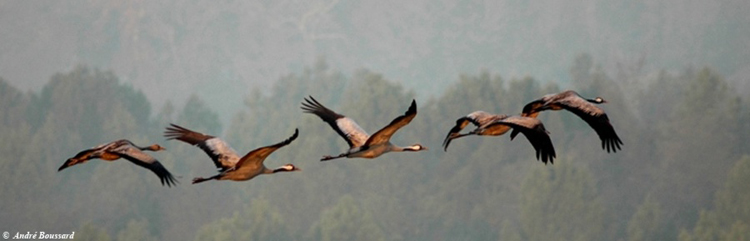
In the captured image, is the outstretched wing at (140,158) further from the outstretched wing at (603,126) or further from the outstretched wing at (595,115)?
the outstretched wing at (603,126)

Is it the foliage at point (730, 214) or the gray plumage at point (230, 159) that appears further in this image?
the foliage at point (730, 214)

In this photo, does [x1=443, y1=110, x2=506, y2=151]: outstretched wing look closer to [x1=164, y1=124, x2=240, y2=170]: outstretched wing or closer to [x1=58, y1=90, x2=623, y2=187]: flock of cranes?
[x1=58, y1=90, x2=623, y2=187]: flock of cranes

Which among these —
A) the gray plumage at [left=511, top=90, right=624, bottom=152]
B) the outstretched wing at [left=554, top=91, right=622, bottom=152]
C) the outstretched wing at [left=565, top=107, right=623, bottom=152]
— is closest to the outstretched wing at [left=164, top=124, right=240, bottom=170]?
the gray plumage at [left=511, top=90, right=624, bottom=152]

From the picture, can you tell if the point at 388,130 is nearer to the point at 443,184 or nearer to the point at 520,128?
the point at 520,128

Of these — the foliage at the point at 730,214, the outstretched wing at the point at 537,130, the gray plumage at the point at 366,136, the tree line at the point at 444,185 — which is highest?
the tree line at the point at 444,185

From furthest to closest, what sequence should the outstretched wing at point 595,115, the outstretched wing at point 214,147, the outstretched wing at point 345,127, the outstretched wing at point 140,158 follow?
the outstretched wing at point 595,115 < the outstretched wing at point 345,127 < the outstretched wing at point 214,147 < the outstretched wing at point 140,158

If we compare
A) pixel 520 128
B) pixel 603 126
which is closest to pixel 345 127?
pixel 520 128

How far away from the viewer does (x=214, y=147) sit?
2391 centimetres

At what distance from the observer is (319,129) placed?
15825cm

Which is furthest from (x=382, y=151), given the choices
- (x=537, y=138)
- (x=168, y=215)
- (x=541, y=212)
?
(x=168, y=215)

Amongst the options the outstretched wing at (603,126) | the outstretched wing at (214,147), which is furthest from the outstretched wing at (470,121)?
the outstretched wing at (214,147)

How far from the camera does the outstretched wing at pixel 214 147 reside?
2344 centimetres

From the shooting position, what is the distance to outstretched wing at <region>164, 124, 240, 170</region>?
23.4 m

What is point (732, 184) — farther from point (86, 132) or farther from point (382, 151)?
point (382, 151)
